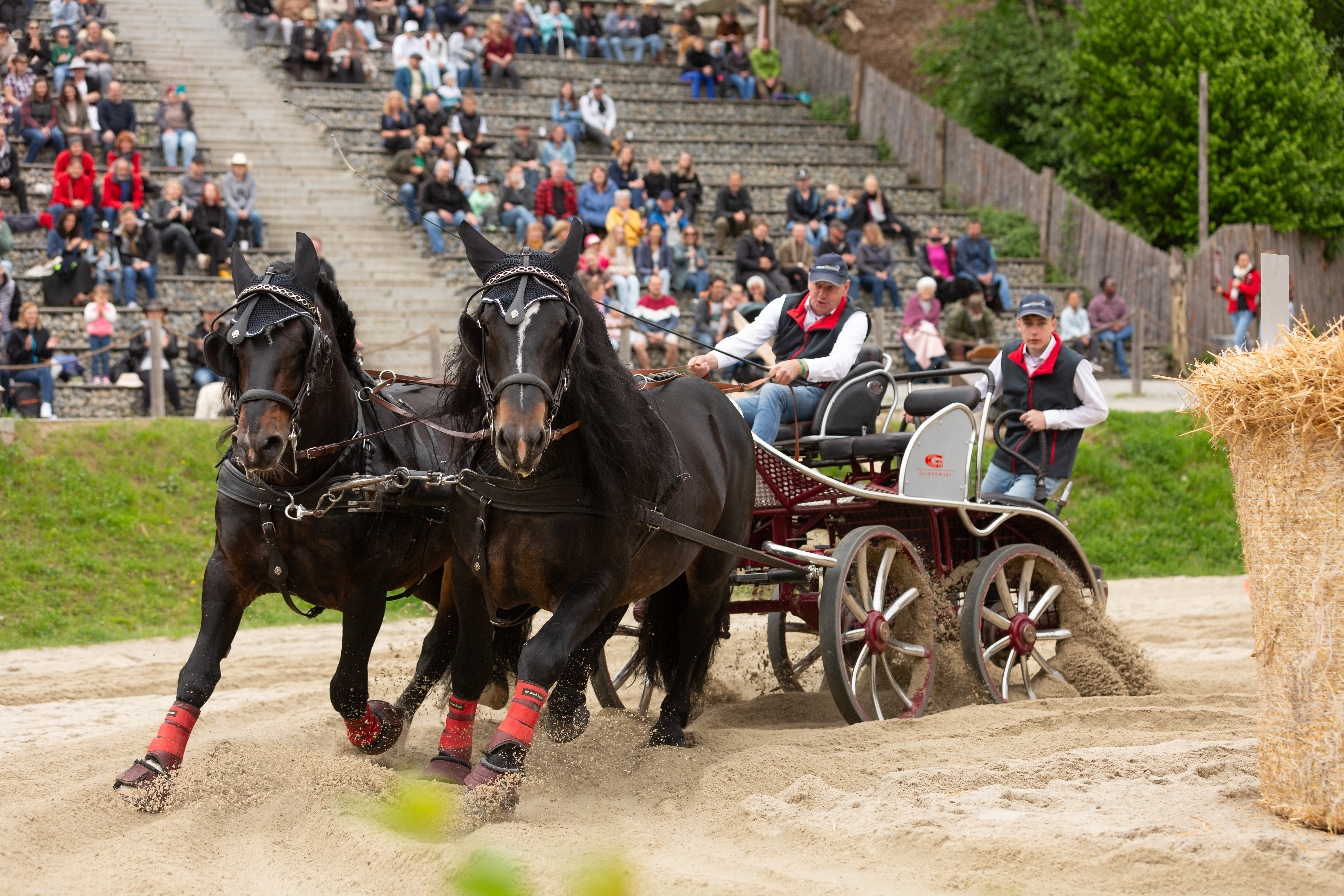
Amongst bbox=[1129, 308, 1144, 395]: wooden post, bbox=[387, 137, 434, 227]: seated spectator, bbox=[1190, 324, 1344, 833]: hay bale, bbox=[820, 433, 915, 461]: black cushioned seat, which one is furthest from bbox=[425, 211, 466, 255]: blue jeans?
bbox=[1190, 324, 1344, 833]: hay bale

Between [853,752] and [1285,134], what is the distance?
57.5 ft

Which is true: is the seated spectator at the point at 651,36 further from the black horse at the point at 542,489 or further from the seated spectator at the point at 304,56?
the black horse at the point at 542,489

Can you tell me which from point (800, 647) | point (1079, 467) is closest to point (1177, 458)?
point (1079, 467)

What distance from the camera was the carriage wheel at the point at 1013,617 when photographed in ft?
20.6

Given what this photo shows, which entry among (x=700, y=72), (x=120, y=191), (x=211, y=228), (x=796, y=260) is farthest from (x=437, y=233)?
(x=700, y=72)

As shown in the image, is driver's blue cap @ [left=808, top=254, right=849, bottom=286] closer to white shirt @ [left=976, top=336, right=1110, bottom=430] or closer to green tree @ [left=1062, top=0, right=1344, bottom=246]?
white shirt @ [left=976, top=336, right=1110, bottom=430]

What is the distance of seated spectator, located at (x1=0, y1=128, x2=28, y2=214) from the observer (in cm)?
1448

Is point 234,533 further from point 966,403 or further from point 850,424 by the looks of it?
point 966,403

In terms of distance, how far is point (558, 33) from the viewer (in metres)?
22.9

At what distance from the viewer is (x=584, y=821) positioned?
4.22m

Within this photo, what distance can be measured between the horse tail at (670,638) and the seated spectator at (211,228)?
10.1 metres

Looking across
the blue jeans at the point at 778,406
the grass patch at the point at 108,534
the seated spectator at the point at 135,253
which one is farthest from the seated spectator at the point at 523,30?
the blue jeans at the point at 778,406

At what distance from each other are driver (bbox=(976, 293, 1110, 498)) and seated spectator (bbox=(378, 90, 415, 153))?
11.3m

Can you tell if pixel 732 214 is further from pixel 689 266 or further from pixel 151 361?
pixel 151 361
